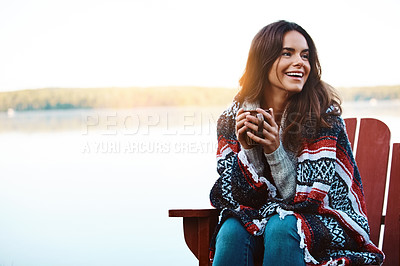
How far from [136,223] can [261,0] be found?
2.35m

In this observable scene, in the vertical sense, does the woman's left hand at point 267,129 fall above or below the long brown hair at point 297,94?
below

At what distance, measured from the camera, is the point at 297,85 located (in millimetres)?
1533

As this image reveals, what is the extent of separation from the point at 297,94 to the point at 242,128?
0.97 ft

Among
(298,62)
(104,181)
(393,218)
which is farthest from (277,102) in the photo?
(104,181)

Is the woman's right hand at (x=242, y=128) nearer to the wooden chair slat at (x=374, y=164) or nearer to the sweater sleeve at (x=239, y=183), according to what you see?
the sweater sleeve at (x=239, y=183)

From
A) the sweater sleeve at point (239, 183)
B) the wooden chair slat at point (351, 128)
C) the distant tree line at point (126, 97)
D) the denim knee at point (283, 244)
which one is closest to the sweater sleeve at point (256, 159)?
the sweater sleeve at point (239, 183)

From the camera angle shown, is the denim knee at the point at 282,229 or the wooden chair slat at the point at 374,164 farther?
the wooden chair slat at the point at 374,164

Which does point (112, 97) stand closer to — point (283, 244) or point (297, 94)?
point (297, 94)

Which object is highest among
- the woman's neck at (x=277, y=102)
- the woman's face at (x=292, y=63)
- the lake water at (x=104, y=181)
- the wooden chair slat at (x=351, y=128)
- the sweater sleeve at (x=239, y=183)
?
the woman's face at (x=292, y=63)

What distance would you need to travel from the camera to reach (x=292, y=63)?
60.1 inches

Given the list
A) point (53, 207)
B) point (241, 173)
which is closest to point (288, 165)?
point (241, 173)

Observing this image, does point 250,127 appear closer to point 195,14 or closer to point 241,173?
point 241,173

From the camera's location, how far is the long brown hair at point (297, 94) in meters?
1.52

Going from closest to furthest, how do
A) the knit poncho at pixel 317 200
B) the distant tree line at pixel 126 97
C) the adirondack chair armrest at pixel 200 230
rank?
the knit poncho at pixel 317 200 → the adirondack chair armrest at pixel 200 230 → the distant tree line at pixel 126 97
